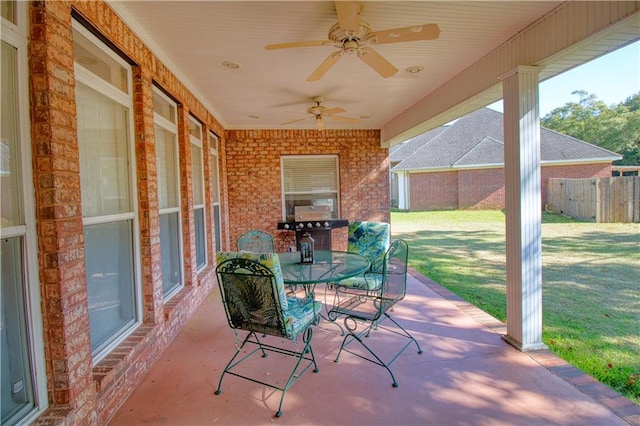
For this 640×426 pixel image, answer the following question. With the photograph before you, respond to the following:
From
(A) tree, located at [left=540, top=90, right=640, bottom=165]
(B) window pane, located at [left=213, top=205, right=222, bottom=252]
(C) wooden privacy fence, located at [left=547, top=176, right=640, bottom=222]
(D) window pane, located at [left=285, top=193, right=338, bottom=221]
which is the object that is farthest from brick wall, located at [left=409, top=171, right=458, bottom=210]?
(B) window pane, located at [left=213, top=205, right=222, bottom=252]

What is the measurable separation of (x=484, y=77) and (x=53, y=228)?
364 centimetres

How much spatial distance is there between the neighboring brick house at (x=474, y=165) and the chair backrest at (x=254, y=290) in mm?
13780

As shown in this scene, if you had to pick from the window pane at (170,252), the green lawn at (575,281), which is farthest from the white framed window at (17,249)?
the green lawn at (575,281)

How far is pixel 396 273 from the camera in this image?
2.84 meters

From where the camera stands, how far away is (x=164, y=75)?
3199 millimetres

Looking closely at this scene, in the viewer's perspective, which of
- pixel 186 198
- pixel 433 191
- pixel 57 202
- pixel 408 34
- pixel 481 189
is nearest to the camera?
pixel 57 202

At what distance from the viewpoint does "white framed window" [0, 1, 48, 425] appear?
148cm

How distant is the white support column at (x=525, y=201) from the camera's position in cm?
276

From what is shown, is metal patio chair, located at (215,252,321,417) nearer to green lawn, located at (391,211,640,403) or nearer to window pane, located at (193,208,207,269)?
green lawn, located at (391,211,640,403)

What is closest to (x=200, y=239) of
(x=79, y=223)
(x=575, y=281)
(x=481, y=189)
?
(x=79, y=223)

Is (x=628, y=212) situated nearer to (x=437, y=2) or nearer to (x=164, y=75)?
(x=437, y=2)

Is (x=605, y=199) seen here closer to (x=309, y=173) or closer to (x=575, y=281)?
(x=575, y=281)

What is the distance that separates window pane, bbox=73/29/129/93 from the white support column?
3158mm

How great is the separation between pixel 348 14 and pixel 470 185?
13.9 m
